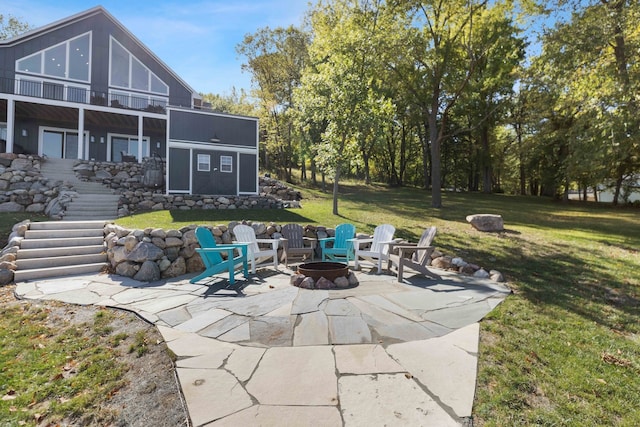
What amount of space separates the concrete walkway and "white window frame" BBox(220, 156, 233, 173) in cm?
1039

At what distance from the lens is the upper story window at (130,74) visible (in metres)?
18.4

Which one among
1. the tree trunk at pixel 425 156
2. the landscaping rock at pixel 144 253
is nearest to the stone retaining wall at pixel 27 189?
the landscaping rock at pixel 144 253

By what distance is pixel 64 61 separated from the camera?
17.3 m

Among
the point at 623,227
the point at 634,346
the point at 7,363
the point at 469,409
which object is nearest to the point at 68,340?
the point at 7,363

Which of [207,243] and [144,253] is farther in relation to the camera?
[144,253]

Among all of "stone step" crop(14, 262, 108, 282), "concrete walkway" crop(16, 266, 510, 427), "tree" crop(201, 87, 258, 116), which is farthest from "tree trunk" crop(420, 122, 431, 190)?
"stone step" crop(14, 262, 108, 282)

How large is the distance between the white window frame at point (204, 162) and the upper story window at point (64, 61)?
28.1 ft

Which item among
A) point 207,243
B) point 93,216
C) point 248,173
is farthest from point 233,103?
point 207,243

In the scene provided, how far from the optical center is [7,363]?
3029 mm

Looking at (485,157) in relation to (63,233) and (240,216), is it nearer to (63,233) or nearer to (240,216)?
(240,216)

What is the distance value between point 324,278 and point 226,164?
457 inches

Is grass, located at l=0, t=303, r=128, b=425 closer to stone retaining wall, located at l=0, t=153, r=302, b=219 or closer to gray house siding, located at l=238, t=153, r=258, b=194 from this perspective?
stone retaining wall, located at l=0, t=153, r=302, b=219

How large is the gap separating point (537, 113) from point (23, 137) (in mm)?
27325

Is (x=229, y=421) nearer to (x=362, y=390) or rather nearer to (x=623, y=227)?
(x=362, y=390)
